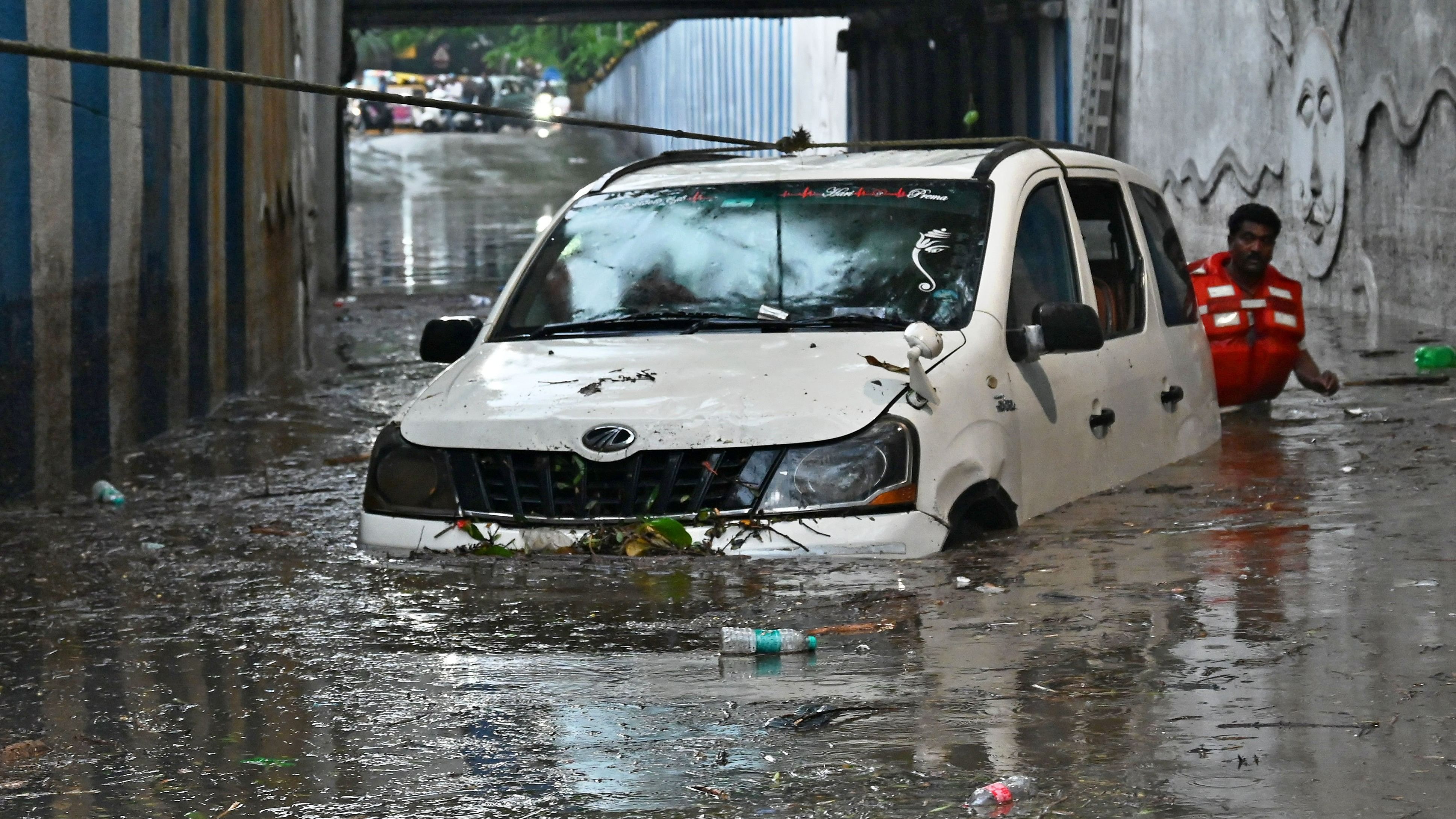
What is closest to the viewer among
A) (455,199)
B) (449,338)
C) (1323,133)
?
(449,338)

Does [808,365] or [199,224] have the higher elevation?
[199,224]

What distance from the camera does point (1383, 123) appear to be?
16.0 m

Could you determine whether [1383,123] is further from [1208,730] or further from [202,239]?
[1208,730]

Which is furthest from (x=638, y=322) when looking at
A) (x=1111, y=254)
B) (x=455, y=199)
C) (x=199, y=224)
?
(x=455, y=199)

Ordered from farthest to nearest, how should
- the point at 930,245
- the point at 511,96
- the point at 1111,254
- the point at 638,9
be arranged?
1. the point at 511,96
2. the point at 638,9
3. the point at 1111,254
4. the point at 930,245

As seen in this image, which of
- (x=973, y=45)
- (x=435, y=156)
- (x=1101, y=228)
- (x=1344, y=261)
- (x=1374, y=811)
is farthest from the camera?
(x=435, y=156)

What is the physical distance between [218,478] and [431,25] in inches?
901

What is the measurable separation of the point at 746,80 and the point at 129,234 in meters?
35.6

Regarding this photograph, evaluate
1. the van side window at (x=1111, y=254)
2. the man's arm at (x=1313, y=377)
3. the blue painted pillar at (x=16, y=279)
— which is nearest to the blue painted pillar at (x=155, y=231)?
the blue painted pillar at (x=16, y=279)

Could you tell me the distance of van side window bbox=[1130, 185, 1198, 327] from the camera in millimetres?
7891

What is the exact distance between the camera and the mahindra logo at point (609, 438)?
5734 mm

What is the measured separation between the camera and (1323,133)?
695 inches

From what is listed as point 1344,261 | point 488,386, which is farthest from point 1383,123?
point 488,386

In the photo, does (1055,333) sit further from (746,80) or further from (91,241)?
(746,80)
